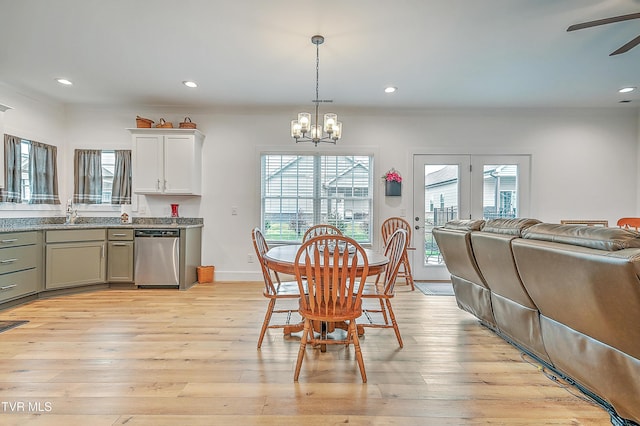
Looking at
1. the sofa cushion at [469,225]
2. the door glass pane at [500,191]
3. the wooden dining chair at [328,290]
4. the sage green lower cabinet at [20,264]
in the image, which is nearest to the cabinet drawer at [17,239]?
the sage green lower cabinet at [20,264]

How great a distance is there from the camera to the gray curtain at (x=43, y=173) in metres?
4.11

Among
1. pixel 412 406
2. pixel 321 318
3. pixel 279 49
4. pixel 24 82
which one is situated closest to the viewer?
pixel 412 406

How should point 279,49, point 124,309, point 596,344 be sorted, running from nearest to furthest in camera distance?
point 596,344 < point 279,49 < point 124,309

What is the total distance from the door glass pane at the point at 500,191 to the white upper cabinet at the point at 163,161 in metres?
4.42

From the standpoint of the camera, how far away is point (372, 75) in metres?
3.57

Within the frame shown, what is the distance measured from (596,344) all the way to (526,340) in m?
0.59

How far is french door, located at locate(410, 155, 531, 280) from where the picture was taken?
15.5 ft

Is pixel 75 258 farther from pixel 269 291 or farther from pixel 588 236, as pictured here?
pixel 588 236

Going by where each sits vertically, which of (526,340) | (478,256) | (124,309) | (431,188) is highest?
(431,188)

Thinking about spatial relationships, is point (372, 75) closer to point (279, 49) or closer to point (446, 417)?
point (279, 49)

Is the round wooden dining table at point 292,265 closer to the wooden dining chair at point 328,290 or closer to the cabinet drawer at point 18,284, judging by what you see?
the wooden dining chair at point 328,290

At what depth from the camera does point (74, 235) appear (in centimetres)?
383

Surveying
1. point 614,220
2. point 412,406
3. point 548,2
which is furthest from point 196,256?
point 614,220

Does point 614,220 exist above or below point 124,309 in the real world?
above
